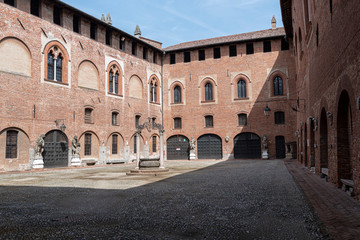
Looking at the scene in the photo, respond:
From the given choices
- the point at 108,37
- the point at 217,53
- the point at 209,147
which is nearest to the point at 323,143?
the point at 209,147

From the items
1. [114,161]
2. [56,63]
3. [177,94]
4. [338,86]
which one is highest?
[56,63]

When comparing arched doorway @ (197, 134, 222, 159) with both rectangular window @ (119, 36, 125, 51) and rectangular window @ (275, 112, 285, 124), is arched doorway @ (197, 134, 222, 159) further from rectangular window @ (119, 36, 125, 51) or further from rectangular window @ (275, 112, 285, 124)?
rectangular window @ (119, 36, 125, 51)

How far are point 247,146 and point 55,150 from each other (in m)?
17.1

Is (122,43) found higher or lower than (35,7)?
lower

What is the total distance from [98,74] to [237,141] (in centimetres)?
1416

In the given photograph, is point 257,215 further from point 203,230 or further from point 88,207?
point 88,207

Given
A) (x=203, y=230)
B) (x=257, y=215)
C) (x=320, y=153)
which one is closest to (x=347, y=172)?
(x=320, y=153)

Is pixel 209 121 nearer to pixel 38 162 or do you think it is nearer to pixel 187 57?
pixel 187 57

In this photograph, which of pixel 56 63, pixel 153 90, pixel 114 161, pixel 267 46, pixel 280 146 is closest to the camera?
pixel 56 63

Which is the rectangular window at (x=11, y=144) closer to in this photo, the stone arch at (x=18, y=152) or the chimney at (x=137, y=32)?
the stone arch at (x=18, y=152)

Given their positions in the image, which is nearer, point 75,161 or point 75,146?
point 75,146

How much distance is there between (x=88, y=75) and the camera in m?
24.7

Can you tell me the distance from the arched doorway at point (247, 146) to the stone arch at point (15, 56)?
1899 cm

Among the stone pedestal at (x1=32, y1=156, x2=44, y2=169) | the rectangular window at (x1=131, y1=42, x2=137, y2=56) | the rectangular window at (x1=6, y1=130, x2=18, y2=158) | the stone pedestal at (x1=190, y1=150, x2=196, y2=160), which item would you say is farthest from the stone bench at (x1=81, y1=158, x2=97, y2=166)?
the rectangular window at (x1=131, y1=42, x2=137, y2=56)
